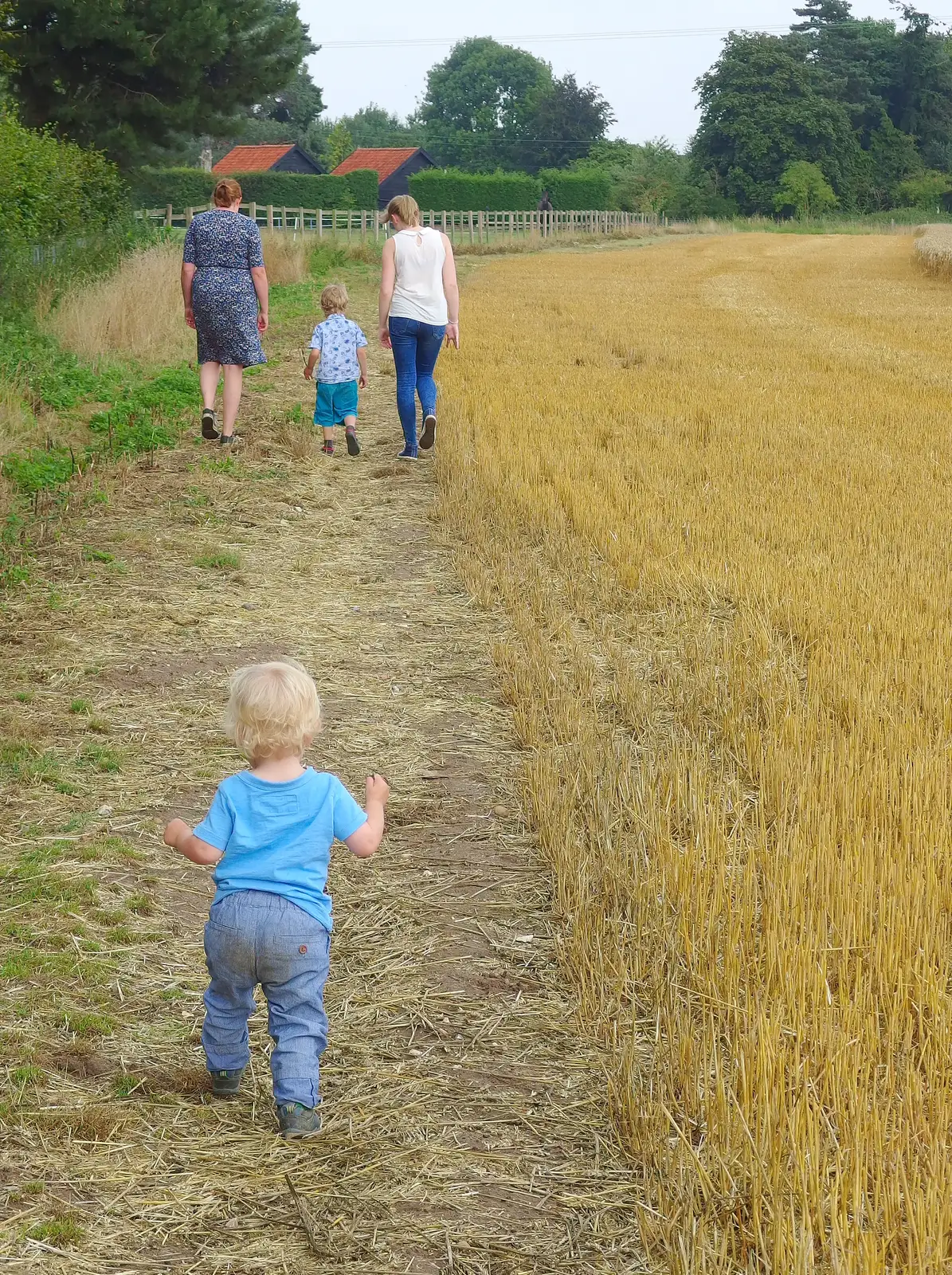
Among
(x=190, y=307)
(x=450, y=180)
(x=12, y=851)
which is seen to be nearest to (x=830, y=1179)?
(x=12, y=851)

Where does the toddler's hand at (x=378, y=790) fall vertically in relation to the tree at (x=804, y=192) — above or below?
below

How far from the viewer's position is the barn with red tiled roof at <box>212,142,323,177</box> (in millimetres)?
68188

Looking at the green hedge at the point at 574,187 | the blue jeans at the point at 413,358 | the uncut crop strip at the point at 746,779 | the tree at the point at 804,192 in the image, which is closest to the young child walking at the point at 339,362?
the blue jeans at the point at 413,358

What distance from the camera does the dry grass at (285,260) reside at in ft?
81.6

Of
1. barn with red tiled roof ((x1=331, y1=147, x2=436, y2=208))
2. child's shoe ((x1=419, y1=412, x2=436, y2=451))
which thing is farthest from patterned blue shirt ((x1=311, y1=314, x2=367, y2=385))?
barn with red tiled roof ((x1=331, y1=147, x2=436, y2=208))

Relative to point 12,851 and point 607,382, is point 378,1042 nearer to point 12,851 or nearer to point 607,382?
point 12,851

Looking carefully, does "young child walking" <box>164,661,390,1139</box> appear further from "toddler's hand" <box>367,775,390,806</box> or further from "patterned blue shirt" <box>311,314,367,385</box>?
"patterned blue shirt" <box>311,314,367,385</box>

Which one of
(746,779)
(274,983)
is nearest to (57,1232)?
(274,983)

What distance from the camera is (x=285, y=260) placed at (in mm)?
25797

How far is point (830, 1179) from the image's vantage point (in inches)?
102

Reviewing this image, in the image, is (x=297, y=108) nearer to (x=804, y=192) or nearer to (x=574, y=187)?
(x=574, y=187)

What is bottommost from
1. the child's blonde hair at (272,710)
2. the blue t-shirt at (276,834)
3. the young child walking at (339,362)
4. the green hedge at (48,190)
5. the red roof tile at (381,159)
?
the blue t-shirt at (276,834)

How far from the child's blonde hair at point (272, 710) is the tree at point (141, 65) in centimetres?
1982

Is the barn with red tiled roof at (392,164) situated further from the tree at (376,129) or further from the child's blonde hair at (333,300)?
the child's blonde hair at (333,300)
